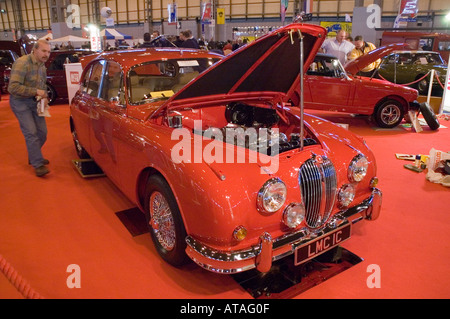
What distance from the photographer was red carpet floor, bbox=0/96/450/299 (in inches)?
95.2

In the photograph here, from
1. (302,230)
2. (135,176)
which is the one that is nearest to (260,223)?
(302,230)

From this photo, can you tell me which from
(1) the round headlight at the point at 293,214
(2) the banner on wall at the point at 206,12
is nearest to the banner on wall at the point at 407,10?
(2) the banner on wall at the point at 206,12

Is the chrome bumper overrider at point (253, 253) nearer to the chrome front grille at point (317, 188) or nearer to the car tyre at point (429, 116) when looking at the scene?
the chrome front grille at point (317, 188)

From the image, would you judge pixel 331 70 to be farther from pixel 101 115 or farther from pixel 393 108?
pixel 101 115

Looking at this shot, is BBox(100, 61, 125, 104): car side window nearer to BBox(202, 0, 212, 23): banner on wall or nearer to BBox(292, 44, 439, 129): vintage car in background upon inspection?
BBox(292, 44, 439, 129): vintage car in background

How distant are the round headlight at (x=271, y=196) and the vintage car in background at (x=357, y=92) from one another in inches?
219

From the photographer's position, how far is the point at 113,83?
3.41 metres

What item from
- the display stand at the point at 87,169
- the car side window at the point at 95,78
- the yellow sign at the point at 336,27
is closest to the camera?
the car side window at the point at 95,78

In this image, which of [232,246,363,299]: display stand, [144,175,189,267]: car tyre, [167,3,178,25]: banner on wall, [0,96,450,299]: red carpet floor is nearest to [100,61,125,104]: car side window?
[144,175,189,267]: car tyre

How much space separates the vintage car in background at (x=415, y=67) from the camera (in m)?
11.0

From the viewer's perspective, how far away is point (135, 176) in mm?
2893

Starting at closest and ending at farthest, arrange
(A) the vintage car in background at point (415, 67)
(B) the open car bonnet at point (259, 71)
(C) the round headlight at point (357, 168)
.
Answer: (B) the open car bonnet at point (259, 71), (C) the round headlight at point (357, 168), (A) the vintage car in background at point (415, 67)

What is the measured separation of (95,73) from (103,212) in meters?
1.64

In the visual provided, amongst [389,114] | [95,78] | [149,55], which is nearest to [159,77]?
[149,55]
